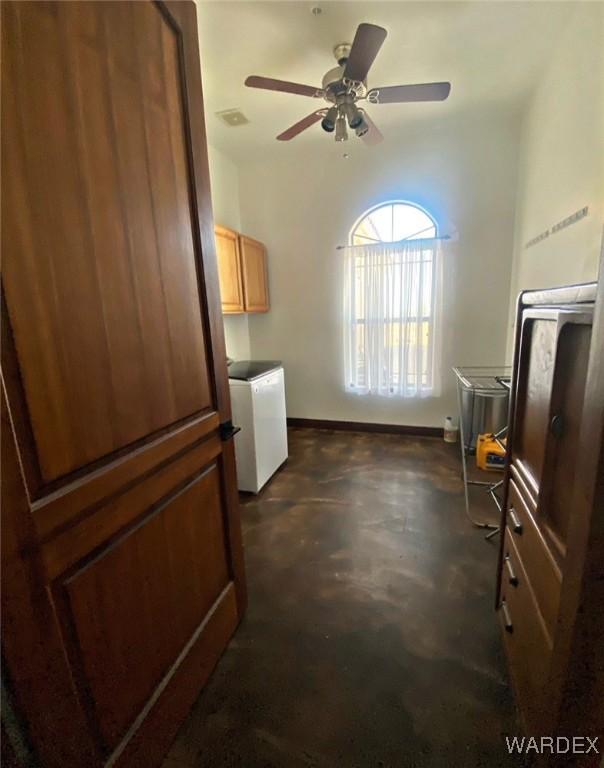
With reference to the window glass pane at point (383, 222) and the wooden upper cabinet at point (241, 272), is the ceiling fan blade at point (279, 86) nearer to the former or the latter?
the wooden upper cabinet at point (241, 272)

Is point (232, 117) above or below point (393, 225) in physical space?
above

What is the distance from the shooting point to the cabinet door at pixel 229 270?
9.54ft

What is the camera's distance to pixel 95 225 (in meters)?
0.77

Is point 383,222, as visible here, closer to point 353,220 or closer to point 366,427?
point 353,220

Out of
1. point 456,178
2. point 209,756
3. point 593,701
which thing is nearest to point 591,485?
point 593,701

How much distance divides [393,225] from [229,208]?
1.75m

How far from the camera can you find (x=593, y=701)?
0.63 metres

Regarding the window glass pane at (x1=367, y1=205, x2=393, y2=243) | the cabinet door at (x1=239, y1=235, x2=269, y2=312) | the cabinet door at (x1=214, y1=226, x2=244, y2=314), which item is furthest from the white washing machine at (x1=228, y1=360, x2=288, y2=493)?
the window glass pane at (x1=367, y1=205, x2=393, y2=243)

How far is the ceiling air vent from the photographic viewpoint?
8.93ft

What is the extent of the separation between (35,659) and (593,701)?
1.05m

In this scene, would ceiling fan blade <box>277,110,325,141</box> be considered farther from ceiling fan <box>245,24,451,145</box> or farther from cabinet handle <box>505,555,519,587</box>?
cabinet handle <box>505,555,519,587</box>

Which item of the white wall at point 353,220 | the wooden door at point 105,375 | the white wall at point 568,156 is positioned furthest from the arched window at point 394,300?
the wooden door at point 105,375

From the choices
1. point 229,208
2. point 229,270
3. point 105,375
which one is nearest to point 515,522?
point 105,375

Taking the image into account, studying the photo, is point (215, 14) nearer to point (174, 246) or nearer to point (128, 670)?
point (174, 246)
